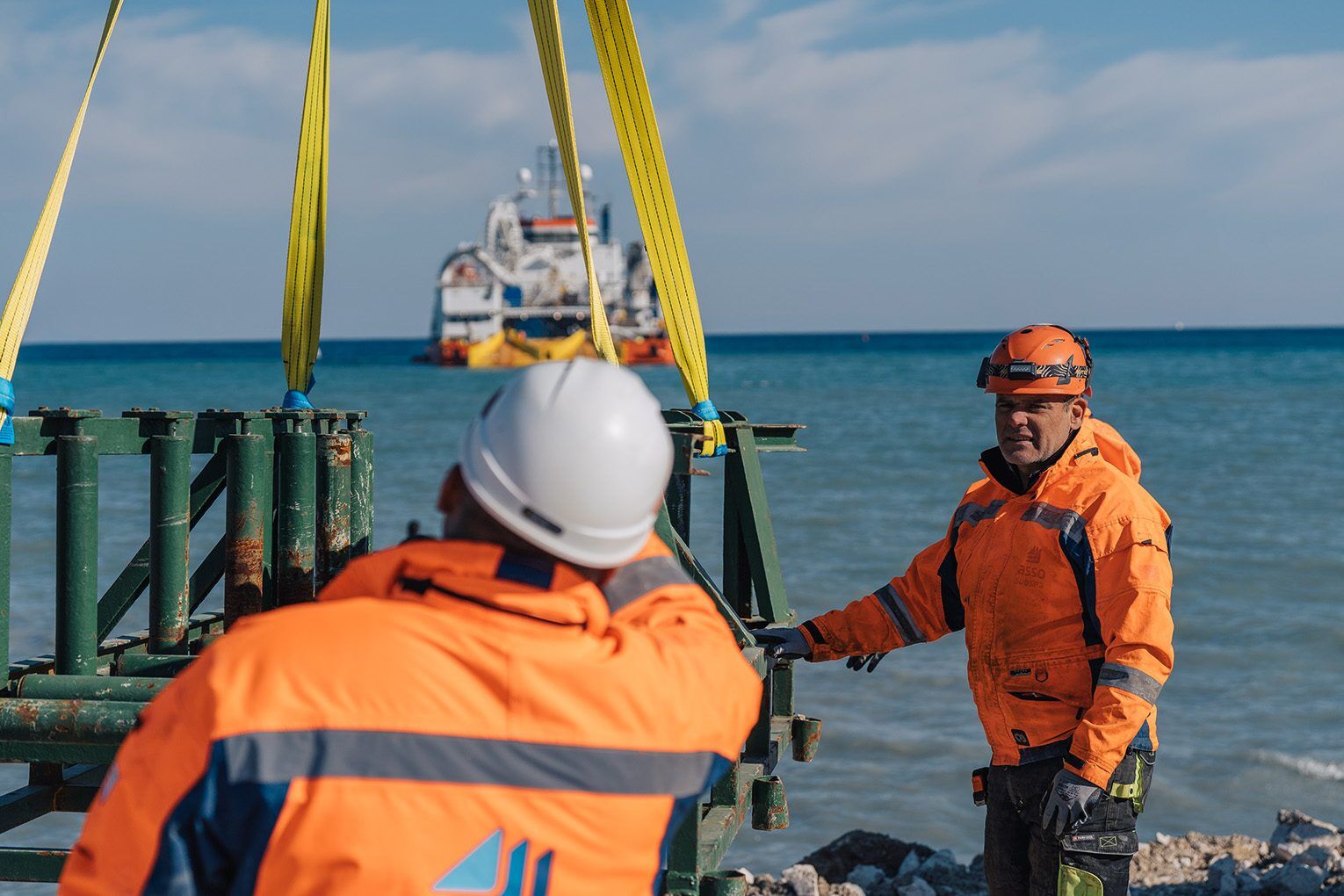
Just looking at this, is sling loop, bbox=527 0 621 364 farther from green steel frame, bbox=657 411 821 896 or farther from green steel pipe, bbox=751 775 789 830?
green steel pipe, bbox=751 775 789 830

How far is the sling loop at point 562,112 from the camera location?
397 centimetres

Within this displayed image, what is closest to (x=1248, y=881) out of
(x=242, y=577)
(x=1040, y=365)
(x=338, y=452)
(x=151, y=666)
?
(x=1040, y=365)

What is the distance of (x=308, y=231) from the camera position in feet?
14.3

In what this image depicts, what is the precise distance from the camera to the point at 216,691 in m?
1.35

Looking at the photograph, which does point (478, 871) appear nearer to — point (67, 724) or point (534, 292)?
point (67, 724)

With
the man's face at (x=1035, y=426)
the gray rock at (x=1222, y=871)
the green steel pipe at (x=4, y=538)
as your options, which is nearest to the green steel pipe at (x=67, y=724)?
the green steel pipe at (x=4, y=538)

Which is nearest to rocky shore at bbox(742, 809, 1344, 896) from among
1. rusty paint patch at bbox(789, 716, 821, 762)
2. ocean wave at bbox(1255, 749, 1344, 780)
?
rusty paint patch at bbox(789, 716, 821, 762)

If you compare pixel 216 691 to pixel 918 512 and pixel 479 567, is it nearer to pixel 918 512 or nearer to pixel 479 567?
pixel 479 567

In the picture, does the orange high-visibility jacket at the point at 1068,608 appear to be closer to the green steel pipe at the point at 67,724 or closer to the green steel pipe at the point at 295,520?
the green steel pipe at the point at 295,520

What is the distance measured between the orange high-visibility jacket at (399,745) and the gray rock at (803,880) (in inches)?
161

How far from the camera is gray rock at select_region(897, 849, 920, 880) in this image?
5703 millimetres

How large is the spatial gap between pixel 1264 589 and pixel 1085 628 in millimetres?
9980

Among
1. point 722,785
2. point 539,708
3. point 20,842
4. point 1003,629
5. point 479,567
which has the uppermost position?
point 479,567

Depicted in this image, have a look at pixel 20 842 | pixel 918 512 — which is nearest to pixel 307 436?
pixel 20 842
